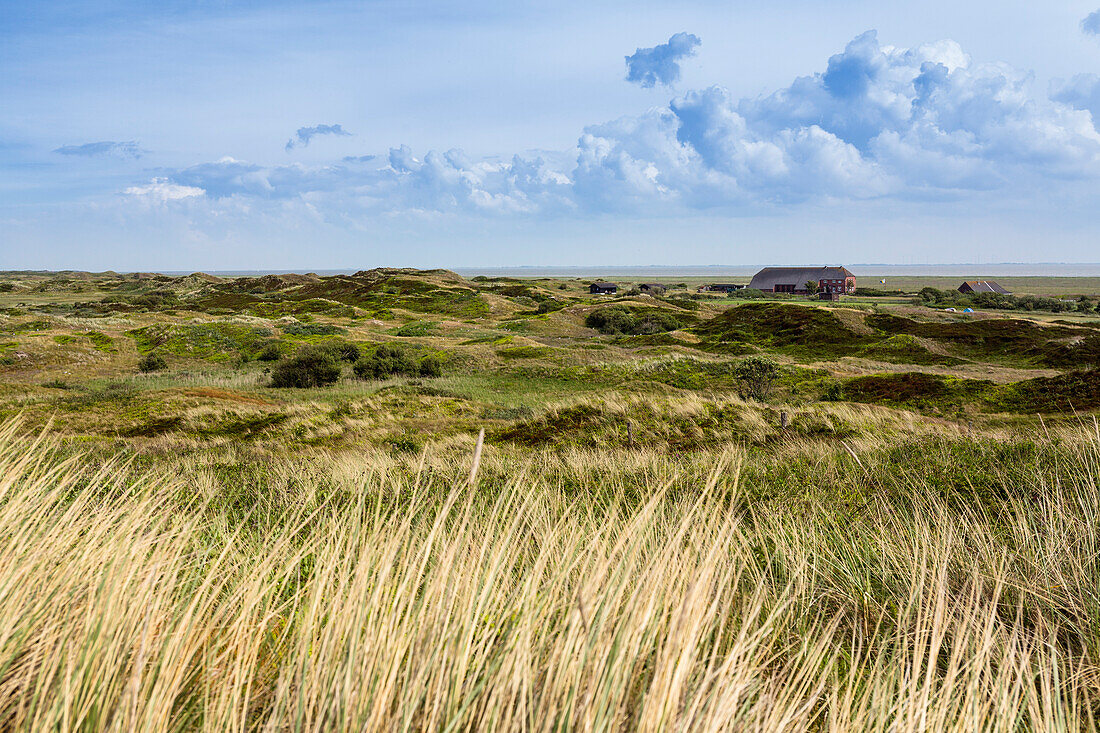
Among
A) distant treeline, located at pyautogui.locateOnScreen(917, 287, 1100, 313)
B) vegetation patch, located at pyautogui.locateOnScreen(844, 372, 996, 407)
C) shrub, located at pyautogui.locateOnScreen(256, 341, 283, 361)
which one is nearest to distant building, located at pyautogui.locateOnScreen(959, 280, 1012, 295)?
distant treeline, located at pyautogui.locateOnScreen(917, 287, 1100, 313)

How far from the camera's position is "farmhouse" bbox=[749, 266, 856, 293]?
339 ft

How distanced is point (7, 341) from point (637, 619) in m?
47.9

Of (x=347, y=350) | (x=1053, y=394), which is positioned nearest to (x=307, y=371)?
(x=347, y=350)

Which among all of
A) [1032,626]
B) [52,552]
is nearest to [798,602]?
[1032,626]

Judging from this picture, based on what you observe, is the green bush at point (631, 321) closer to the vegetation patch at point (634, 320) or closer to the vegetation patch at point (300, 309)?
the vegetation patch at point (634, 320)

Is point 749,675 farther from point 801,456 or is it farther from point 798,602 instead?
point 801,456

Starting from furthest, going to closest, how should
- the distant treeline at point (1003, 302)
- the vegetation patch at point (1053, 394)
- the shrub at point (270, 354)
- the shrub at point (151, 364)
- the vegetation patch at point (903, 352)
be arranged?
the distant treeline at point (1003, 302)
the shrub at point (270, 354)
the shrub at point (151, 364)
the vegetation patch at point (903, 352)
the vegetation patch at point (1053, 394)

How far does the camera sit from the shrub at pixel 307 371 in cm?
3009

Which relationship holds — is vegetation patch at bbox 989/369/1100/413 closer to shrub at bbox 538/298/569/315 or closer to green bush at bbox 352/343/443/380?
green bush at bbox 352/343/443/380

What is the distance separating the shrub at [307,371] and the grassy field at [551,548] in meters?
0.20

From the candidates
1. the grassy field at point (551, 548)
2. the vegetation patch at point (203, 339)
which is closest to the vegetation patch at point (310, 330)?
the vegetation patch at point (203, 339)

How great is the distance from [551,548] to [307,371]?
3010cm

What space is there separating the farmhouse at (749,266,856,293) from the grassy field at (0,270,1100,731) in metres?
71.3

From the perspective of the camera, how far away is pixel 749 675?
5.99ft
